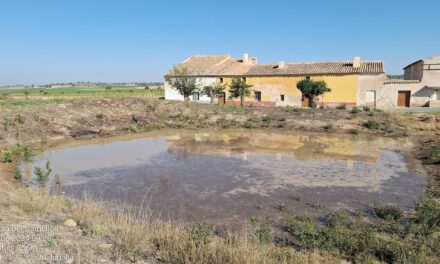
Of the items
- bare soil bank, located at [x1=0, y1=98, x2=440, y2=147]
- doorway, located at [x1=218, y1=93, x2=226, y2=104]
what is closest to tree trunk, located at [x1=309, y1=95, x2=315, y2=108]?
bare soil bank, located at [x1=0, y1=98, x2=440, y2=147]

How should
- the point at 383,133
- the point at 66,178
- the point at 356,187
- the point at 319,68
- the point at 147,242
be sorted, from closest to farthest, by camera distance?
the point at 147,242, the point at 356,187, the point at 66,178, the point at 383,133, the point at 319,68

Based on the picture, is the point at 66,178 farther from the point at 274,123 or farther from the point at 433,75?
the point at 433,75

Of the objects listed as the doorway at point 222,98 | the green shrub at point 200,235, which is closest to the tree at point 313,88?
the doorway at point 222,98

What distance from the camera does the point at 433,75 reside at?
1339 inches

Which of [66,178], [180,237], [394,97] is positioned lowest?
[66,178]

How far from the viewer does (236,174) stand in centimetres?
1401

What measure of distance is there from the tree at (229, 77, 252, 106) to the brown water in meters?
15.3

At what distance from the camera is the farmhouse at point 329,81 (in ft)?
113

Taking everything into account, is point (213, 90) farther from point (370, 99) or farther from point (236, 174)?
point (236, 174)

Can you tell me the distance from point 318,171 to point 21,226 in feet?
37.9

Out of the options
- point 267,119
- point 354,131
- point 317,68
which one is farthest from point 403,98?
point 267,119

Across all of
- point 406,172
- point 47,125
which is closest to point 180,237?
point 406,172

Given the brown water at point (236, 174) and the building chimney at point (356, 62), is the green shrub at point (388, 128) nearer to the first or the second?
the brown water at point (236, 174)

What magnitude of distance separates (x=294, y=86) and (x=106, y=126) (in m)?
22.0
